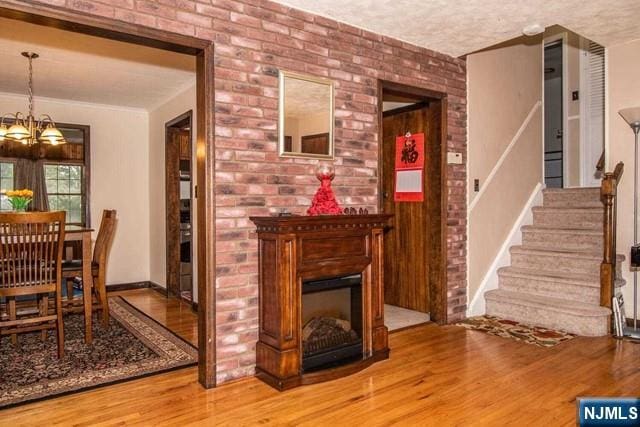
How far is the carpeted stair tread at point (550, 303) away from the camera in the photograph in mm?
3789

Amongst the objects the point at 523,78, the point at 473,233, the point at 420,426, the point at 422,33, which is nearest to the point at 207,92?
the point at 422,33

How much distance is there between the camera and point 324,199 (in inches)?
118

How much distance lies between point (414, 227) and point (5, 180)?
4953 mm

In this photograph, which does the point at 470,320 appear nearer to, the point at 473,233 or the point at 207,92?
the point at 473,233

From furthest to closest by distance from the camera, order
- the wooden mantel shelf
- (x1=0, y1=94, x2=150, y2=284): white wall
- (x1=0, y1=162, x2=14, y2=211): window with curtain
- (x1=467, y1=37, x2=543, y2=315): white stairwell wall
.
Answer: (x1=0, y1=94, x2=150, y2=284): white wall < (x1=0, y1=162, x2=14, y2=211): window with curtain < (x1=467, y1=37, x2=543, y2=315): white stairwell wall < the wooden mantel shelf

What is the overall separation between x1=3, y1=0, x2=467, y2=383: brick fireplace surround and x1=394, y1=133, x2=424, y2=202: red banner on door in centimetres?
109

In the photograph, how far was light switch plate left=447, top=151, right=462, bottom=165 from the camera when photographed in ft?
13.7

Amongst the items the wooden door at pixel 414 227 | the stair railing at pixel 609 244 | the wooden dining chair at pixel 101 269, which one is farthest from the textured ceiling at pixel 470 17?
the wooden dining chair at pixel 101 269

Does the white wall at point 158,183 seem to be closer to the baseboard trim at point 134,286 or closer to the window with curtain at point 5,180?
the baseboard trim at point 134,286

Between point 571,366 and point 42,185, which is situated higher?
point 42,185

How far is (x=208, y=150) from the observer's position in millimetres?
2752

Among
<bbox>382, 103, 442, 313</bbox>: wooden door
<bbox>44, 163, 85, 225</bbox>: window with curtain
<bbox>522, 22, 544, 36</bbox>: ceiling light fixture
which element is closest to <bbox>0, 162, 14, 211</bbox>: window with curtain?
<bbox>44, 163, 85, 225</bbox>: window with curtain

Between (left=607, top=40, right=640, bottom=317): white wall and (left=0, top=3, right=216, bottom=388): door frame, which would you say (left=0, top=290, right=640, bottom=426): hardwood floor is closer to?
(left=0, top=3, right=216, bottom=388): door frame

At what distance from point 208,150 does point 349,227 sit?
3.38 ft
